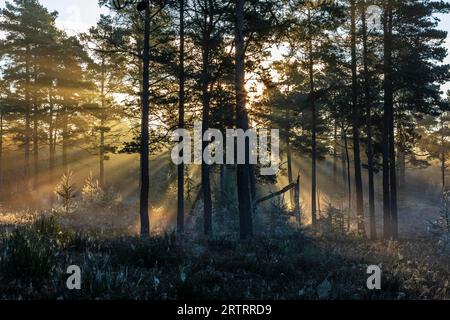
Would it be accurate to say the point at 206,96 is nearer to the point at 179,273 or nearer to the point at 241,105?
the point at 241,105

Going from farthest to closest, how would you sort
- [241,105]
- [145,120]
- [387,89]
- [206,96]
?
[387,89] < [206,96] < [145,120] < [241,105]

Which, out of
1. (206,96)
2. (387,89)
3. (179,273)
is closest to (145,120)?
(206,96)

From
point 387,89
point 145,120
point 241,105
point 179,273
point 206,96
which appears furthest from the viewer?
point 387,89

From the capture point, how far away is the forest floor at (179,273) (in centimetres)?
564

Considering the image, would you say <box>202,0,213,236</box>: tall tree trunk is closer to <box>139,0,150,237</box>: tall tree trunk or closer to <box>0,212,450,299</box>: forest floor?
<box>139,0,150,237</box>: tall tree trunk

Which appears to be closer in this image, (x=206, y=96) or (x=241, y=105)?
(x=241, y=105)

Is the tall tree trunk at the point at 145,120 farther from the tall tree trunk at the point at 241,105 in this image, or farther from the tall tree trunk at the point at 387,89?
the tall tree trunk at the point at 387,89

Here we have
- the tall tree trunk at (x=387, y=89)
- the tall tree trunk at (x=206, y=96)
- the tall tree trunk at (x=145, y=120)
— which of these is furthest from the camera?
the tall tree trunk at (x=387, y=89)

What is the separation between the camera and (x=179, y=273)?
649 cm

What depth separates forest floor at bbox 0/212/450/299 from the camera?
5637mm

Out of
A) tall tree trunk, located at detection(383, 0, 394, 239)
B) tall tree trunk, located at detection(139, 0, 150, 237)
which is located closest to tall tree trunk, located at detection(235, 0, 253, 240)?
tall tree trunk, located at detection(139, 0, 150, 237)

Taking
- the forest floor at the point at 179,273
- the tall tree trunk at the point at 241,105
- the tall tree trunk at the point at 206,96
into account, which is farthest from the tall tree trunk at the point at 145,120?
the forest floor at the point at 179,273

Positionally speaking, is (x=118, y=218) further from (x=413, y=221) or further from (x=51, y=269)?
(x=413, y=221)

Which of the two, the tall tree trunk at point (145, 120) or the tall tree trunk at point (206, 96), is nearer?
the tall tree trunk at point (145, 120)
